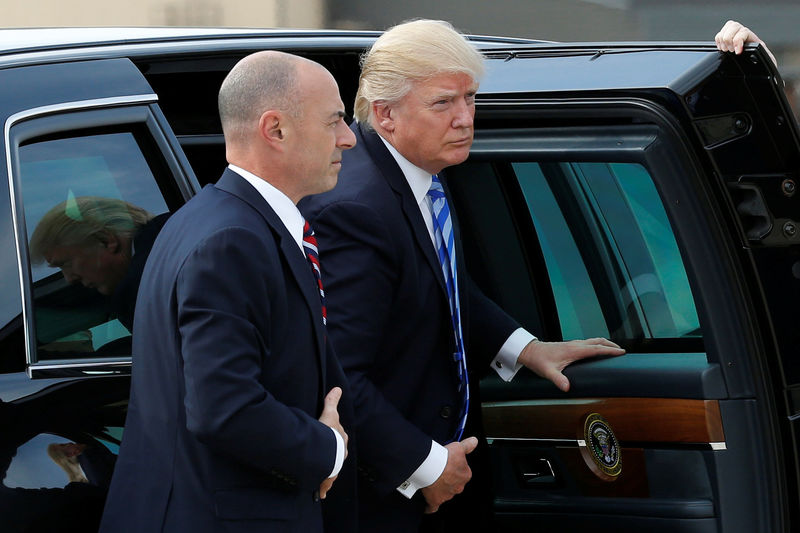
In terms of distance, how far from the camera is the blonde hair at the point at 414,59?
2.49m

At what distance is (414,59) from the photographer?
2.50m

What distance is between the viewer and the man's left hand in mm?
2766

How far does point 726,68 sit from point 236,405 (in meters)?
1.26

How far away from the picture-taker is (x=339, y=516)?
226cm

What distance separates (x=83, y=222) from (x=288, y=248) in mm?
518

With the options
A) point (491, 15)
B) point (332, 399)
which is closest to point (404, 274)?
point (332, 399)

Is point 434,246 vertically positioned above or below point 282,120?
below

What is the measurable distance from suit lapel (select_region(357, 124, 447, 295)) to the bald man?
422 mm

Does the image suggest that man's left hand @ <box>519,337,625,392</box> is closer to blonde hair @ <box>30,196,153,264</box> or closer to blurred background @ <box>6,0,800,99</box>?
blonde hair @ <box>30,196,153,264</box>

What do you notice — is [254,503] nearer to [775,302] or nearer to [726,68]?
[775,302]

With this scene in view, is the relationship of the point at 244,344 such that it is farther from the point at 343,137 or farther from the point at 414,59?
the point at 414,59

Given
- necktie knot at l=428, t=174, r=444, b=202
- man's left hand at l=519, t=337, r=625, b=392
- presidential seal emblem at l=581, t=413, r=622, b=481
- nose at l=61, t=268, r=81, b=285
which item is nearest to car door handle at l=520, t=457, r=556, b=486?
presidential seal emblem at l=581, t=413, r=622, b=481

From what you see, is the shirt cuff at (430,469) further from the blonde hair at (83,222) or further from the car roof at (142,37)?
the car roof at (142,37)

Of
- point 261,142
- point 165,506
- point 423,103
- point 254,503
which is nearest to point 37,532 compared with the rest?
point 165,506
